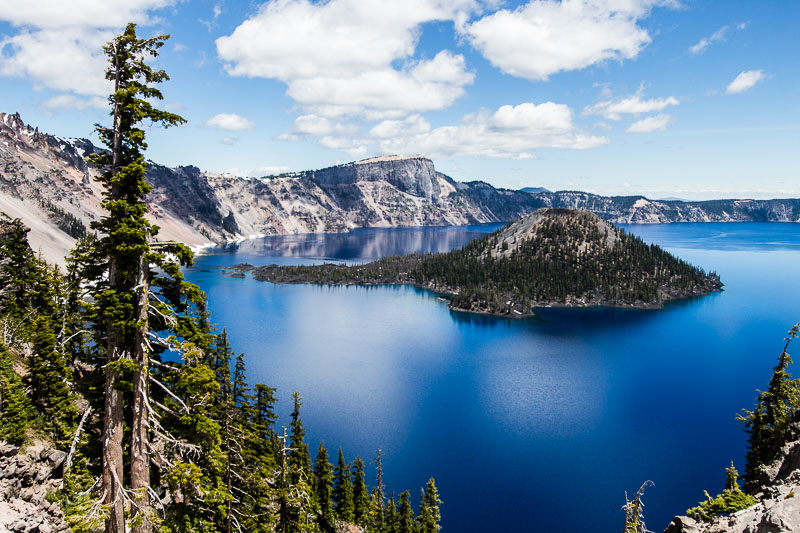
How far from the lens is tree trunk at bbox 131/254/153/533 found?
12656mm

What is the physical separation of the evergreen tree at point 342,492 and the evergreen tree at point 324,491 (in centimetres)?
154

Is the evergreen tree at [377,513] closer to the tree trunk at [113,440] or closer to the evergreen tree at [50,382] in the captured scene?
the evergreen tree at [50,382]

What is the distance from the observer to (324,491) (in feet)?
127

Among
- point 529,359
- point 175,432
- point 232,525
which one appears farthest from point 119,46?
point 529,359

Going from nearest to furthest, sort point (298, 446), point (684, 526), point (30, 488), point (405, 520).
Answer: point (30, 488) → point (684, 526) → point (298, 446) → point (405, 520)

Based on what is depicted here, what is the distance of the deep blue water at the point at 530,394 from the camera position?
48656 mm

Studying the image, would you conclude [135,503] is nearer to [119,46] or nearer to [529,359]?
[119,46]

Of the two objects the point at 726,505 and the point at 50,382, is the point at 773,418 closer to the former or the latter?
the point at 726,505

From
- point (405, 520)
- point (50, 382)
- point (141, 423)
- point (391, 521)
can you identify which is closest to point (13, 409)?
point (50, 382)

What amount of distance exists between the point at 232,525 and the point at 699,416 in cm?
6448

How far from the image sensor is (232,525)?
24.0 metres

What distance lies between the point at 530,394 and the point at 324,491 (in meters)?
43.1

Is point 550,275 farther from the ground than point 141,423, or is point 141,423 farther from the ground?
Answer: point 141,423

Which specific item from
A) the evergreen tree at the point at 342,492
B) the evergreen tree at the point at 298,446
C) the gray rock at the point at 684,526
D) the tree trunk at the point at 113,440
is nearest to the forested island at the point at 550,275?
the evergreen tree at the point at 342,492
